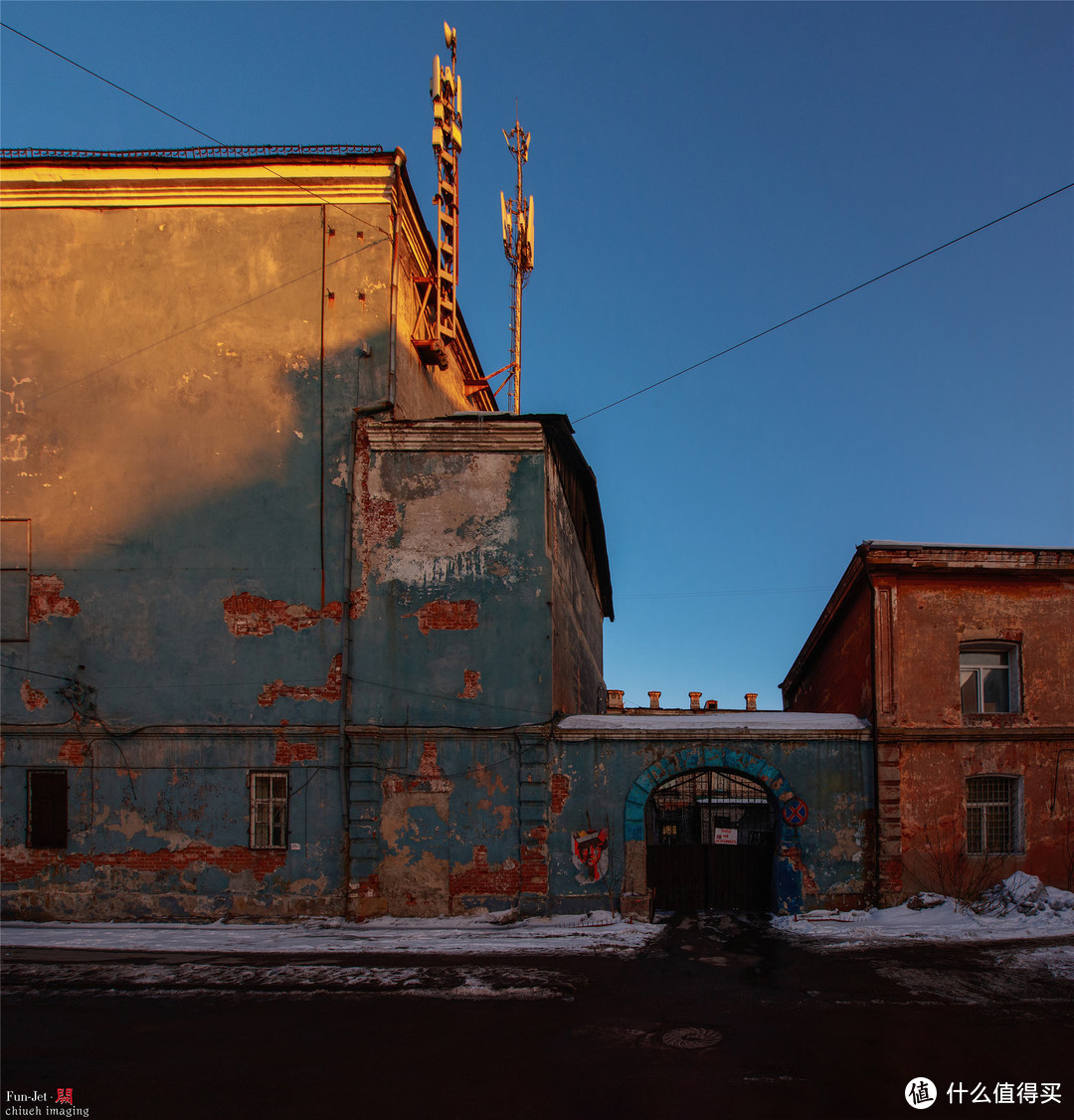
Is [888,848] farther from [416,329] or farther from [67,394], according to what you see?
[67,394]

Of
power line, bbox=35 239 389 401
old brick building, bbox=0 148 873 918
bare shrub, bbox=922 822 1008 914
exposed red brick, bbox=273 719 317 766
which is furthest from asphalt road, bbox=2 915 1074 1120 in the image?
power line, bbox=35 239 389 401

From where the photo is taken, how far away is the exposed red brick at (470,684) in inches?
543

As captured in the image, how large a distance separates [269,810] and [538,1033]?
7.20 meters

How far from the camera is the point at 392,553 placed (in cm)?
1418

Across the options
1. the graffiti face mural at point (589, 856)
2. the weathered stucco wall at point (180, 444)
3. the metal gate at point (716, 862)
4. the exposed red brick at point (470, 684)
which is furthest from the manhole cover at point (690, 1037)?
the weathered stucco wall at point (180, 444)

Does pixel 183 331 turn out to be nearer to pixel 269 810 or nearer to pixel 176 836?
pixel 269 810

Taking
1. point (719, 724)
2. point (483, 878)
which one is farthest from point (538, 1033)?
point (719, 724)

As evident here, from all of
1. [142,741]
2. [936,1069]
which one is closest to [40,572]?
[142,741]

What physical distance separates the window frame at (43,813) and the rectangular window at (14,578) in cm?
246

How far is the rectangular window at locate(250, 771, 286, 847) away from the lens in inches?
540

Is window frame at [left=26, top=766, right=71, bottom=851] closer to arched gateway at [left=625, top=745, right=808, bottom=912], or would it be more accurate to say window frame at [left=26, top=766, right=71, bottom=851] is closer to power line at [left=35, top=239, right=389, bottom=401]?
power line at [left=35, top=239, right=389, bottom=401]

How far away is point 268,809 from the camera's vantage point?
13.8 meters

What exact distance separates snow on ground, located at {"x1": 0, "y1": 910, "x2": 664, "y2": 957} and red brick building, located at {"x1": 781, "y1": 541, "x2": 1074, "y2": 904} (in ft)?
15.6

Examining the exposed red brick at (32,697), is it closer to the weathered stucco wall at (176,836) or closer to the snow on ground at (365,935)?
the weathered stucco wall at (176,836)
